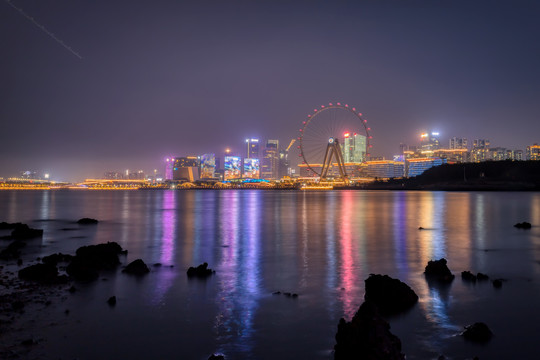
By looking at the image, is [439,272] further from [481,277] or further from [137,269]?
[137,269]

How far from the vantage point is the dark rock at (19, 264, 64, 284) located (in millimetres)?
15359

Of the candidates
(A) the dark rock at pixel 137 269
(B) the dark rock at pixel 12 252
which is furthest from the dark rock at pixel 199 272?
(B) the dark rock at pixel 12 252

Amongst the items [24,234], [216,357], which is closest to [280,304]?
[216,357]

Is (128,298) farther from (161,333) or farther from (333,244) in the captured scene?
(333,244)

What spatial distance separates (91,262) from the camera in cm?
1806

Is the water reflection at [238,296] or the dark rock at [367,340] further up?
the dark rock at [367,340]

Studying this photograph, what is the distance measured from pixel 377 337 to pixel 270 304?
20.1 ft

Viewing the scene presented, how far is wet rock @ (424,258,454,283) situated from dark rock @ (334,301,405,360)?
9497mm

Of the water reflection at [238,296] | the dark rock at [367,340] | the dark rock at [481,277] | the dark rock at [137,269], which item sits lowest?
the water reflection at [238,296]

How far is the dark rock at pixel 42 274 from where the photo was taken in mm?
15359

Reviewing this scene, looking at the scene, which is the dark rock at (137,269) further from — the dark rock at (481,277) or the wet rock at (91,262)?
the dark rock at (481,277)

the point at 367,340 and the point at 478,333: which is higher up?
the point at 367,340

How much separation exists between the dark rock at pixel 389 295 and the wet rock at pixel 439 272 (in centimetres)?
374

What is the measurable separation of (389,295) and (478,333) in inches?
116
